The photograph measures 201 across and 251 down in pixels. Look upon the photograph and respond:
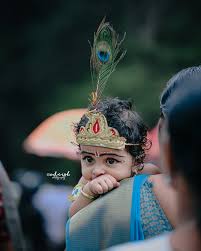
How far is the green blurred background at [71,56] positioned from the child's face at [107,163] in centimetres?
46

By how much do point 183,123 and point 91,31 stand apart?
1976 millimetres

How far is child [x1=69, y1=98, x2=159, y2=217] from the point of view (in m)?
2.30

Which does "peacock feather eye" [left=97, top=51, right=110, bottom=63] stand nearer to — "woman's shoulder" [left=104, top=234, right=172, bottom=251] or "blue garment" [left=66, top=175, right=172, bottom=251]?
"blue garment" [left=66, top=175, right=172, bottom=251]

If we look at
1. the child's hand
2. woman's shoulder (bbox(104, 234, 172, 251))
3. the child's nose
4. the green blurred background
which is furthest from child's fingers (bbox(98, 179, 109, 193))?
woman's shoulder (bbox(104, 234, 172, 251))

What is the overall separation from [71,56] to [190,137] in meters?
2.03

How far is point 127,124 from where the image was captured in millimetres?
2361

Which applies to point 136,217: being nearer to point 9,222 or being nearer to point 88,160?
point 88,160

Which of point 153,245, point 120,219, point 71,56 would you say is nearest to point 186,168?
point 153,245

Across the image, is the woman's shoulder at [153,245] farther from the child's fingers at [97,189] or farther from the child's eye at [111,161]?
the child's eye at [111,161]

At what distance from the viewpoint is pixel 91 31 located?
2951 mm

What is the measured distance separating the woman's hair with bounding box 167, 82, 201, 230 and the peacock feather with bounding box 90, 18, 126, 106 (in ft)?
5.57

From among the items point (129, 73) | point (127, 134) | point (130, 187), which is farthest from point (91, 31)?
point (130, 187)

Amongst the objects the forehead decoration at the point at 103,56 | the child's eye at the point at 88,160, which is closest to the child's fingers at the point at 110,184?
the child's eye at the point at 88,160

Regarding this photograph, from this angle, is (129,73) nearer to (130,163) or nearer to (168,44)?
(168,44)
